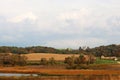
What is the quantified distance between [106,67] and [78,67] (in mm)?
5767

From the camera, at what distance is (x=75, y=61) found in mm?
93750

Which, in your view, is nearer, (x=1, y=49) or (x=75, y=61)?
(x=75, y=61)

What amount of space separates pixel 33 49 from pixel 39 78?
9489cm

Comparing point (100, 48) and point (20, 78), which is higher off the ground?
point (100, 48)

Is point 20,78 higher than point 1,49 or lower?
lower

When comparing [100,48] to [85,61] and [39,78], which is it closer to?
[85,61]

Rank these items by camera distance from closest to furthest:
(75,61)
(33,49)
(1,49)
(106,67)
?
(106,67)
(75,61)
(1,49)
(33,49)

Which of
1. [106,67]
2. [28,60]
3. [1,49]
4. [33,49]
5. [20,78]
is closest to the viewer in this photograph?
[20,78]

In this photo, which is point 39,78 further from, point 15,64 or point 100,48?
point 100,48

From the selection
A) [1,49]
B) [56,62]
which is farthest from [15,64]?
[1,49]

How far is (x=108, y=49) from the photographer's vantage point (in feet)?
454

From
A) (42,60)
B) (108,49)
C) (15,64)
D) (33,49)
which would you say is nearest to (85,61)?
(42,60)

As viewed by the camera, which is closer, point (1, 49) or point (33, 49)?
point (1, 49)

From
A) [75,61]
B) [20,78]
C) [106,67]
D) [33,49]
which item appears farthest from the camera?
[33,49]
